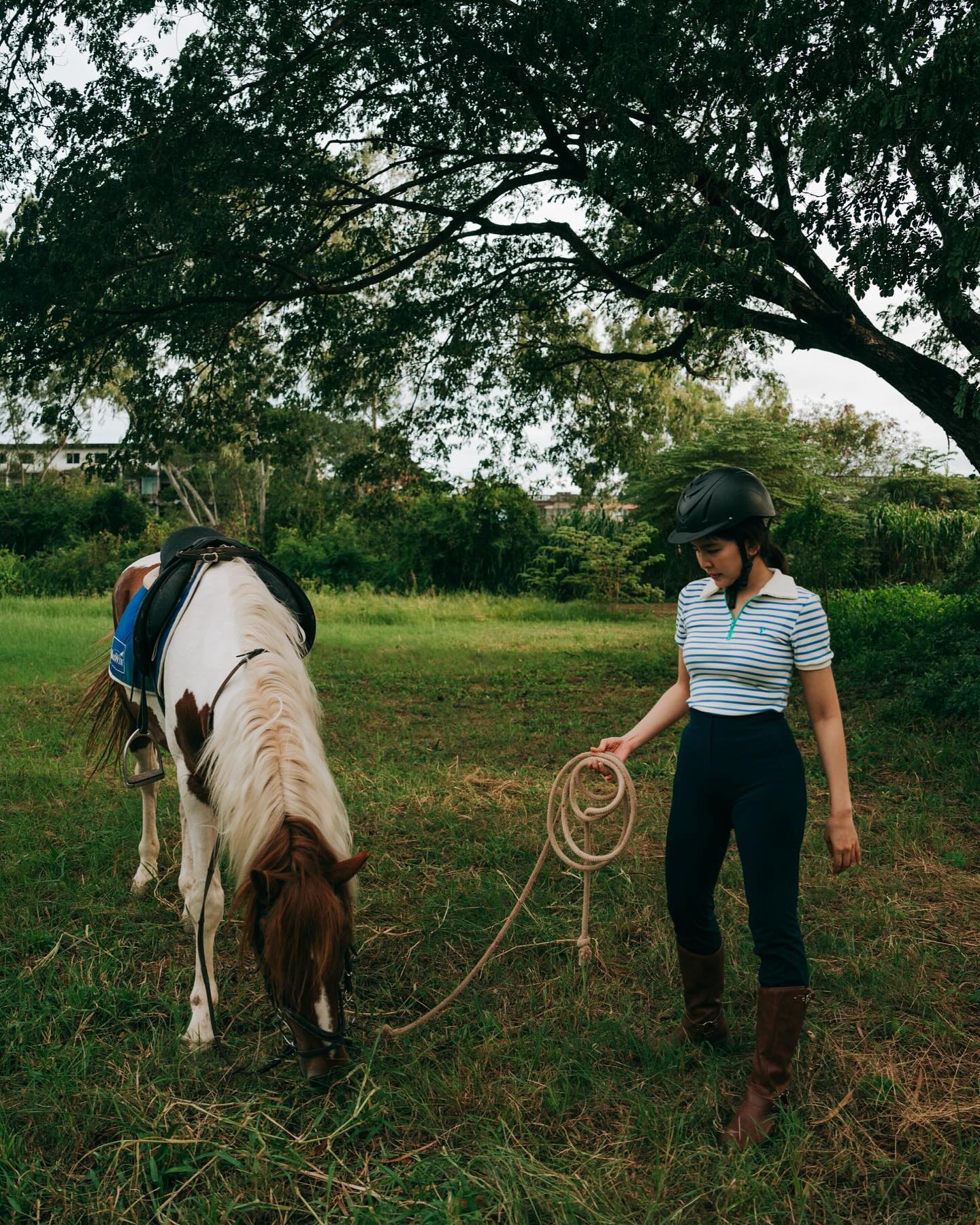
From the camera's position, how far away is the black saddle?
3.44 meters

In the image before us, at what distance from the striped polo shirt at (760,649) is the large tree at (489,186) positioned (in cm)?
341

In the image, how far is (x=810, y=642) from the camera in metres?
2.32

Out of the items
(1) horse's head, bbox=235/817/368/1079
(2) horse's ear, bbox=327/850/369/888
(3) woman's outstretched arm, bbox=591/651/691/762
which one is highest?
(3) woman's outstretched arm, bbox=591/651/691/762

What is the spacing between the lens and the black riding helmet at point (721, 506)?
92.1 inches

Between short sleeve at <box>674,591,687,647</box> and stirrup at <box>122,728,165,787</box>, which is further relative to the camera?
stirrup at <box>122,728,165,787</box>

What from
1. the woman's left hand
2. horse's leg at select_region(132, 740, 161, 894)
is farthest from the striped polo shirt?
horse's leg at select_region(132, 740, 161, 894)

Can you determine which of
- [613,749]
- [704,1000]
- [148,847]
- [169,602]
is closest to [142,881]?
[148,847]

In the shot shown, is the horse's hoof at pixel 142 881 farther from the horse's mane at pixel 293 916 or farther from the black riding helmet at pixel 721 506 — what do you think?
the black riding helmet at pixel 721 506

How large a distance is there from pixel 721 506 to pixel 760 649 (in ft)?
1.25

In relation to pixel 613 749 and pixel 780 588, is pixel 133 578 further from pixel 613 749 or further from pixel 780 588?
pixel 780 588

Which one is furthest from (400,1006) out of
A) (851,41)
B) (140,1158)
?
(851,41)

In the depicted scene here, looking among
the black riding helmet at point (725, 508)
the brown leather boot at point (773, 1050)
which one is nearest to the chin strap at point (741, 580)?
the black riding helmet at point (725, 508)

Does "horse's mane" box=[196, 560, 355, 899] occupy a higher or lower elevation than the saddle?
lower

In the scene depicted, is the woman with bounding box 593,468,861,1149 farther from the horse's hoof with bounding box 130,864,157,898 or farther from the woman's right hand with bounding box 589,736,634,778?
the horse's hoof with bounding box 130,864,157,898
